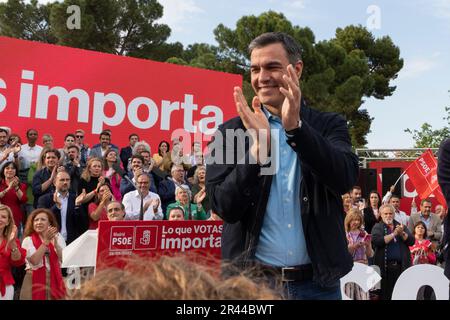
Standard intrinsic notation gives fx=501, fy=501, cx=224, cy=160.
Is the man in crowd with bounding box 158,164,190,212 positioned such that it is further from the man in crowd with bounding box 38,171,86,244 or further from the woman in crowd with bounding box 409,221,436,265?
the woman in crowd with bounding box 409,221,436,265

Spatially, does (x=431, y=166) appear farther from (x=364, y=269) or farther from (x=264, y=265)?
(x=264, y=265)

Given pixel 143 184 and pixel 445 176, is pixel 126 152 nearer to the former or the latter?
pixel 143 184

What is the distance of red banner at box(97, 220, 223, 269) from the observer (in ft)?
13.3

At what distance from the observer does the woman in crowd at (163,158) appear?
8992 mm

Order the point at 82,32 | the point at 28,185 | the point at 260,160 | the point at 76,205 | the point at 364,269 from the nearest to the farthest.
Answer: the point at 260,160, the point at 364,269, the point at 76,205, the point at 28,185, the point at 82,32

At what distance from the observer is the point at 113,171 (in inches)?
303

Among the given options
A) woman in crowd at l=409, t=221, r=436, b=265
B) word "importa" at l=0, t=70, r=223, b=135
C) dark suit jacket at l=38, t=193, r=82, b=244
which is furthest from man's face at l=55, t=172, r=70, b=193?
woman in crowd at l=409, t=221, r=436, b=265

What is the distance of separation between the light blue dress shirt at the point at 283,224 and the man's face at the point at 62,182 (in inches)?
202

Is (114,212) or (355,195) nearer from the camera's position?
(114,212)

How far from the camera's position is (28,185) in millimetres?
7375

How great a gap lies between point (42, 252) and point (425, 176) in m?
8.23

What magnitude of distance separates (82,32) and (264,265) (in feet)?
73.7

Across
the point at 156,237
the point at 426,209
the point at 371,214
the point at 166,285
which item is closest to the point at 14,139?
the point at 156,237
